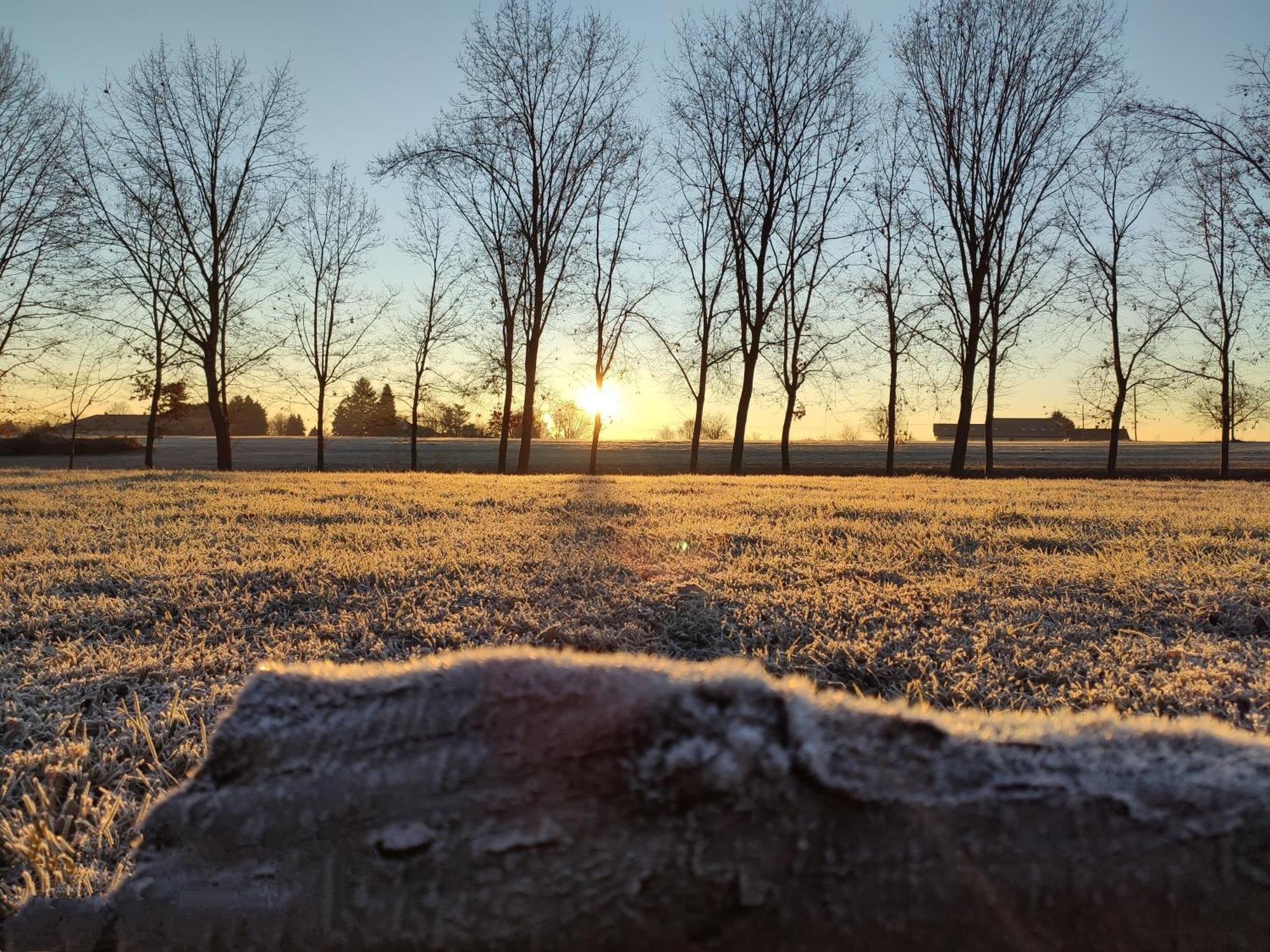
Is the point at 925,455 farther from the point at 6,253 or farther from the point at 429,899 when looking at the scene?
the point at 429,899

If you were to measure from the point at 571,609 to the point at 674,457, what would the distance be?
4335cm

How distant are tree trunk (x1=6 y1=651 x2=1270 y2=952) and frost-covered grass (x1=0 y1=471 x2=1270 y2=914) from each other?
1.10 m

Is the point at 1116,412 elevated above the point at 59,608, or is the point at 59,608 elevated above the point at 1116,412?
the point at 1116,412

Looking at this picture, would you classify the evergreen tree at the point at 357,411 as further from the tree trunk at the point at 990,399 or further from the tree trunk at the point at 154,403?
the tree trunk at the point at 990,399

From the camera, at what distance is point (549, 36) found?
20812 millimetres

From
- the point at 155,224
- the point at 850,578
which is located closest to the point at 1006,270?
the point at 850,578

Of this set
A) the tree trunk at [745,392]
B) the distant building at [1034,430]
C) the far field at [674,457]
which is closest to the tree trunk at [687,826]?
the tree trunk at [745,392]

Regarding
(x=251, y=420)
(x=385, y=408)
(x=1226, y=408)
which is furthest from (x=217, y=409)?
(x=251, y=420)

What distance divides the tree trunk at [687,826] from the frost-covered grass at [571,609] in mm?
1095

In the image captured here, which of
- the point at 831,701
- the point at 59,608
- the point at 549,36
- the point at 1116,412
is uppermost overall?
the point at 549,36

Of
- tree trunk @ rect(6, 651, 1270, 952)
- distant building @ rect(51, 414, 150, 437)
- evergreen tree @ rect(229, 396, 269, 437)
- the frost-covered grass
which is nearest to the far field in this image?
distant building @ rect(51, 414, 150, 437)

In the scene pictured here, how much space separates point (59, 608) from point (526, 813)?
13.8 feet

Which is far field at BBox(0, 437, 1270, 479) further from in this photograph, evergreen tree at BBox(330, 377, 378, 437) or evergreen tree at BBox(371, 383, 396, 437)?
evergreen tree at BBox(330, 377, 378, 437)

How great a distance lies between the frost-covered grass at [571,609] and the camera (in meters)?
2.48
